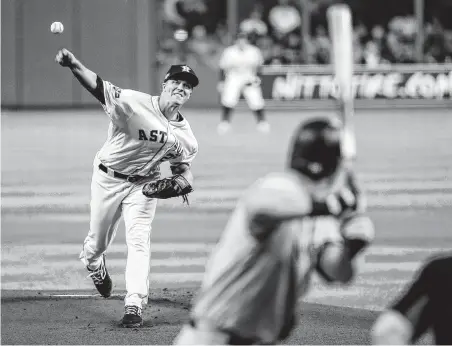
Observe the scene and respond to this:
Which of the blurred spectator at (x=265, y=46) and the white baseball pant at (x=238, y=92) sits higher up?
the blurred spectator at (x=265, y=46)

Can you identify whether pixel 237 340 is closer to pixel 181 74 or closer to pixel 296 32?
pixel 181 74

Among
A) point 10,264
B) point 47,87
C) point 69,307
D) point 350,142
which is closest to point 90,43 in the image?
point 47,87

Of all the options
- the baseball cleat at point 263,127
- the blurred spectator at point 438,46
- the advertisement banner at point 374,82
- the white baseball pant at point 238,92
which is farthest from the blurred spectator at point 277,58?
the baseball cleat at point 263,127

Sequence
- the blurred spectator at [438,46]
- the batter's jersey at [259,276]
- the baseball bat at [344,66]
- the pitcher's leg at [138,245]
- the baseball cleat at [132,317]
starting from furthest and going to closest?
the blurred spectator at [438,46], the pitcher's leg at [138,245], the baseball cleat at [132,317], the baseball bat at [344,66], the batter's jersey at [259,276]

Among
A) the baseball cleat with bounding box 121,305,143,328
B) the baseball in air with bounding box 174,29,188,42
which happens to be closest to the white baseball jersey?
the baseball in air with bounding box 174,29,188,42

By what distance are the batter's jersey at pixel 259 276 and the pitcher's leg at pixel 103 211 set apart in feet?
13.4

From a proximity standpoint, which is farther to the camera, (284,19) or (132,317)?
(284,19)

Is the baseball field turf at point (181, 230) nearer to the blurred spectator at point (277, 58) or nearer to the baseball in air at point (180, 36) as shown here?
the baseball in air at point (180, 36)

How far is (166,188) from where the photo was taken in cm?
763

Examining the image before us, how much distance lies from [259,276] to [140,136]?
4120 millimetres

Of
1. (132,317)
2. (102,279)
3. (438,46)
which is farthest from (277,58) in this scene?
(132,317)

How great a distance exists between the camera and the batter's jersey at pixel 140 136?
7.73 metres

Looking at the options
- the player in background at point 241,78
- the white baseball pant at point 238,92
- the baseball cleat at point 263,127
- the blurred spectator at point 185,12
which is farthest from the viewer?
the blurred spectator at point 185,12

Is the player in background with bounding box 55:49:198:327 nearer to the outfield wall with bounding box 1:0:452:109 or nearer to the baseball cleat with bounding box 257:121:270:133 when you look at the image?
the baseball cleat with bounding box 257:121:270:133
